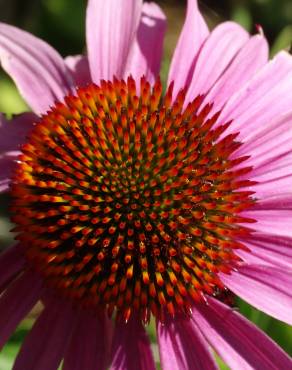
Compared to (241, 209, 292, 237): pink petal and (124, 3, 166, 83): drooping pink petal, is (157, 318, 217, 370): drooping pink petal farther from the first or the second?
(124, 3, 166, 83): drooping pink petal

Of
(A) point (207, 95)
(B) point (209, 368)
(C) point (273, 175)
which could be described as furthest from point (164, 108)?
(B) point (209, 368)

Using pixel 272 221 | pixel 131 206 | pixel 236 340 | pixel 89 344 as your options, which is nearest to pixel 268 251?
pixel 272 221

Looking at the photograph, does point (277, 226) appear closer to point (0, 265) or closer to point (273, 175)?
point (273, 175)

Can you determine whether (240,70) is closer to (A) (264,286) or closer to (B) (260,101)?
(B) (260,101)

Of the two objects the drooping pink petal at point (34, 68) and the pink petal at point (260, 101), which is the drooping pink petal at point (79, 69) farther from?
the pink petal at point (260, 101)

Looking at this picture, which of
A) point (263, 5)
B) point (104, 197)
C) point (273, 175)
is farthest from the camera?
point (263, 5)

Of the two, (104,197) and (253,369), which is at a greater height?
(104,197)

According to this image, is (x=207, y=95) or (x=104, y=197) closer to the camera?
(x=104, y=197)

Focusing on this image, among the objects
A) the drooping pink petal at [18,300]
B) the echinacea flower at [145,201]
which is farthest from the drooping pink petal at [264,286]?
the drooping pink petal at [18,300]
